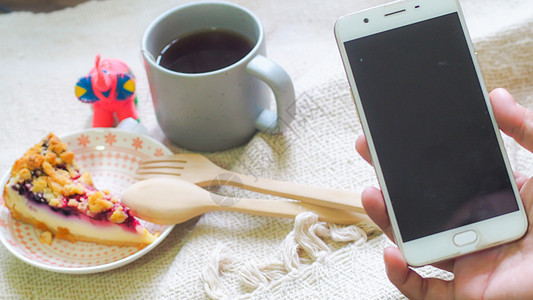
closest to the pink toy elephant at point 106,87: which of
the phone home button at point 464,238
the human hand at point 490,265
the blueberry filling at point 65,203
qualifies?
the blueberry filling at point 65,203

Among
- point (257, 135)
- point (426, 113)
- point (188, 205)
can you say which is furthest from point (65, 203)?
point (426, 113)

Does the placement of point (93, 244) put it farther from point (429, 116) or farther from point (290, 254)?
point (429, 116)

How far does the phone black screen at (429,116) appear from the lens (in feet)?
1.83

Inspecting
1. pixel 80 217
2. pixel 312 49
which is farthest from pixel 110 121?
pixel 312 49

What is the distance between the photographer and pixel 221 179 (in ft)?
2.46

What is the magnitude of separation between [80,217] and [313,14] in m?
0.62

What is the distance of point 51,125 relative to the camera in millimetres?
888

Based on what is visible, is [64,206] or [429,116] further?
[64,206]

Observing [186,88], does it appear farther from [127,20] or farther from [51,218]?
[127,20]

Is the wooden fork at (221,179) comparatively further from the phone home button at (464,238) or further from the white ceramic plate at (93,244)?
the phone home button at (464,238)

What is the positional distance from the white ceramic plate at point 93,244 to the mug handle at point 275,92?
0.15m

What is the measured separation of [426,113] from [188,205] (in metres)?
0.32

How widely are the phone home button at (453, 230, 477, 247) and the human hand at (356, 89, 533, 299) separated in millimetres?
29

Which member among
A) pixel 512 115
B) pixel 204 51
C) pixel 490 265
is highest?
pixel 204 51
